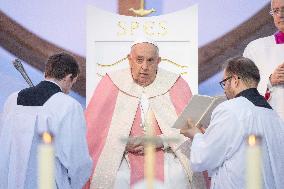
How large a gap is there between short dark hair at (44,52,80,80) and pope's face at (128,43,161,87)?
3.34 feet

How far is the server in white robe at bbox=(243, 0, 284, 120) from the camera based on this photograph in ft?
17.0

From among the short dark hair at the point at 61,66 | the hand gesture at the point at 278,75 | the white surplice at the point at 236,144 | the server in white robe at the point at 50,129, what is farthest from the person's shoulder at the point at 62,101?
the hand gesture at the point at 278,75

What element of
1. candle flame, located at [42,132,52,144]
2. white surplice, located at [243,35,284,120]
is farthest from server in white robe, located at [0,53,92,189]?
candle flame, located at [42,132,52,144]

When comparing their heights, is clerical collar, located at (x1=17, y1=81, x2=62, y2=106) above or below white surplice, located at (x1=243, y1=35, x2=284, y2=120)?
below

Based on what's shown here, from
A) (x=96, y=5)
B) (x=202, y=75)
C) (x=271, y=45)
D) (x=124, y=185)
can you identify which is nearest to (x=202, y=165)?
(x=124, y=185)

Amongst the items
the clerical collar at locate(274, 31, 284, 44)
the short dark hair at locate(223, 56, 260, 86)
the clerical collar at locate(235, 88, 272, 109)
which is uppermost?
the clerical collar at locate(274, 31, 284, 44)

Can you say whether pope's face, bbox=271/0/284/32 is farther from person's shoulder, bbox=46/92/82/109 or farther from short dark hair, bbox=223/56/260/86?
person's shoulder, bbox=46/92/82/109

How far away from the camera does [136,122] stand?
511 centimetres

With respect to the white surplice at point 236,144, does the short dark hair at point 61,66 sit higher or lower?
higher

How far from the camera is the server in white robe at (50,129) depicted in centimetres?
403

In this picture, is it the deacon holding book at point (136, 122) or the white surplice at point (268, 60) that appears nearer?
the deacon holding book at point (136, 122)

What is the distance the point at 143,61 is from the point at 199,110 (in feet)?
2.85

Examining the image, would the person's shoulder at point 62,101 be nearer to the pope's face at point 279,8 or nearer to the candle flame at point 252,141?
the pope's face at point 279,8

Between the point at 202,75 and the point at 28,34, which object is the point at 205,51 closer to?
the point at 202,75
